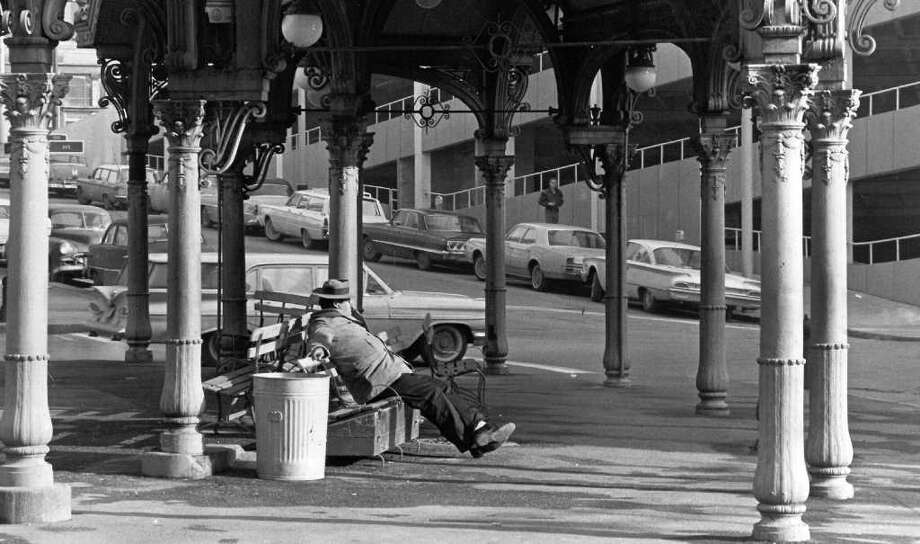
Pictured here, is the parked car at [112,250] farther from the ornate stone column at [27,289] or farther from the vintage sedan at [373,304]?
the ornate stone column at [27,289]

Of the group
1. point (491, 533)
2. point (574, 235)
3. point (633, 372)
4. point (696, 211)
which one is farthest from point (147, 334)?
point (696, 211)

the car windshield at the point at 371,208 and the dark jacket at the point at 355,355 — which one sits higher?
the car windshield at the point at 371,208

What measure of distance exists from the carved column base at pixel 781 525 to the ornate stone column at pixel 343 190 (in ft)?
34.7

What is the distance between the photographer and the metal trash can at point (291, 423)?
13422 millimetres

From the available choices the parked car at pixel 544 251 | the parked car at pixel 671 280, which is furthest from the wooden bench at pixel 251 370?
the parked car at pixel 544 251

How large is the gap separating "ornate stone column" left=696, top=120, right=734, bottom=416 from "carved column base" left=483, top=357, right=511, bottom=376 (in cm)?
531

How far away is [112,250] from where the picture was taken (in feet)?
117

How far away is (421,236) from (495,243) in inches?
798

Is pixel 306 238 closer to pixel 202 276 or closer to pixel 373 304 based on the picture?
pixel 202 276

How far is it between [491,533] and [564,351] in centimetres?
1802

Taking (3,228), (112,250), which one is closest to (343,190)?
(112,250)

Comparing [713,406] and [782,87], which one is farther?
[713,406]

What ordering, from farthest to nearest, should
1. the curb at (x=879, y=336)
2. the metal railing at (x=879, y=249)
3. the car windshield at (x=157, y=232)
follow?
the metal railing at (x=879, y=249) < the car windshield at (x=157, y=232) < the curb at (x=879, y=336)

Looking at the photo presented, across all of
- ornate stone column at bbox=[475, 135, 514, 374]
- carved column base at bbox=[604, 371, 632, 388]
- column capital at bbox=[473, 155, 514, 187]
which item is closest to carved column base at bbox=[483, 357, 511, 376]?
ornate stone column at bbox=[475, 135, 514, 374]
